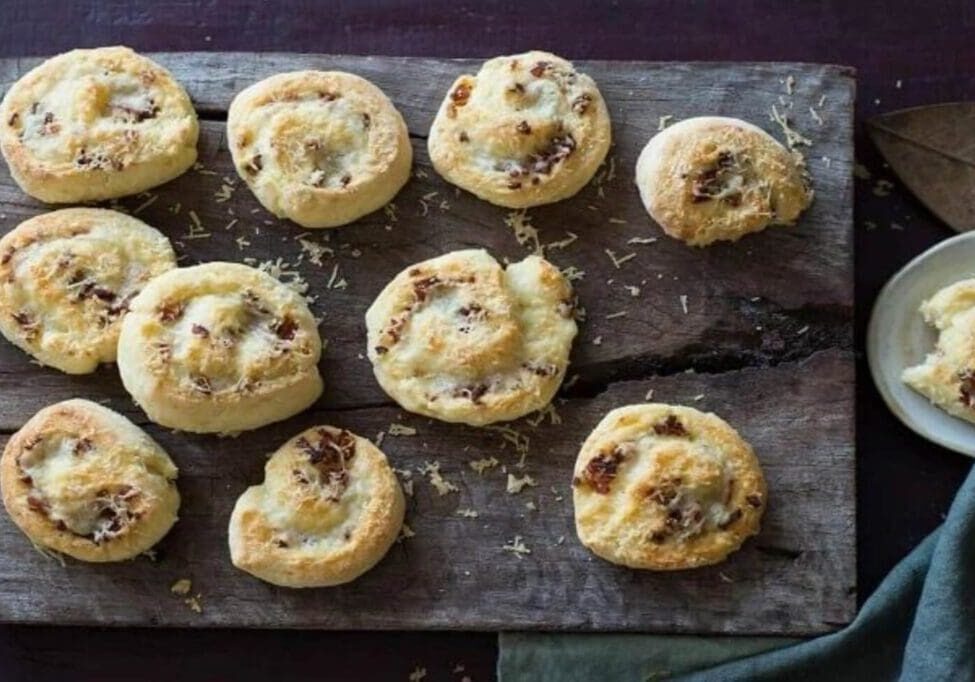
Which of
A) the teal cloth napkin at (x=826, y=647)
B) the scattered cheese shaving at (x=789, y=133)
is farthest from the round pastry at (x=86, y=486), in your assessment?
the scattered cheese shaving at (x=789, y=133)

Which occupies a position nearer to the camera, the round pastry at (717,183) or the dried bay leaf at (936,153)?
the round pastry at (717,183)

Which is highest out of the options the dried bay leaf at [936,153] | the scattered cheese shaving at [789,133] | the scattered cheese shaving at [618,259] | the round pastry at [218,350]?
the scattered cheese shaving at [789,133]

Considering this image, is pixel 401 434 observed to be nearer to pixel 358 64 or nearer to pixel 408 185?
pixel 408 185

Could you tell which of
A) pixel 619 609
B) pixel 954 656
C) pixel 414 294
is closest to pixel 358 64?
pixel 414 294

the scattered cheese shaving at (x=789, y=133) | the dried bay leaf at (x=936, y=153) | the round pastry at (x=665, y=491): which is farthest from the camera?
the dried bay leaf at (x=936, y=153)

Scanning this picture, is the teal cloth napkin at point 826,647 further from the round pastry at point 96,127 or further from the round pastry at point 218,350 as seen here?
the round pastry at point 96,127

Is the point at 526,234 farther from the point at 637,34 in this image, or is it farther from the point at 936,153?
the point at 936,153

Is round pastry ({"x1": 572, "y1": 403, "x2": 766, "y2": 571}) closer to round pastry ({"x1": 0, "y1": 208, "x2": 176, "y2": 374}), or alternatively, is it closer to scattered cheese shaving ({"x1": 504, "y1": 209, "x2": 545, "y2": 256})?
scattered cheese shaving ({"x1": 504, "y1": 209, "x2": 545, "y2": 256})

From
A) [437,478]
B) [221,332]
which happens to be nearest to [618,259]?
[437,478]
